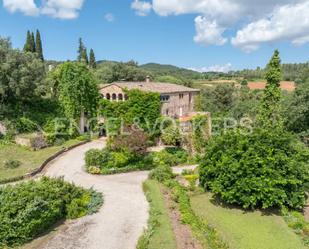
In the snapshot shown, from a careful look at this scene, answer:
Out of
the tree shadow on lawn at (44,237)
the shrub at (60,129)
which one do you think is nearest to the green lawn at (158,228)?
the tree shadow on lawn at (44,237)

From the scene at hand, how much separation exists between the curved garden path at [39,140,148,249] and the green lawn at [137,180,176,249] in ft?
1.96

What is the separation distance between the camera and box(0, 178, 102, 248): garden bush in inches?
569

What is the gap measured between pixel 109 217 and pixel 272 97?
72.6 ft

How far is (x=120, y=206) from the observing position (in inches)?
776

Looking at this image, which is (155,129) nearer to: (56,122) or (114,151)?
(114,151)

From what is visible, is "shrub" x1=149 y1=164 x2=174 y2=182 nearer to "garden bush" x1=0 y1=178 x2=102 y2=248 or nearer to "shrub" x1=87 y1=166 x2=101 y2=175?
"shrub" x1=87 y1=166 x2=101 y2=175

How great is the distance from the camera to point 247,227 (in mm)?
18109

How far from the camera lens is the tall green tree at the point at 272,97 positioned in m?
30.9

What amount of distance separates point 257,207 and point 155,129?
666 inches

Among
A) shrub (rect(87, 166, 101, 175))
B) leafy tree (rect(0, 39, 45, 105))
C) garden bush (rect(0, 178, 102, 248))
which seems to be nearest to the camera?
garden bush (rect(0, 178, 102, 248))

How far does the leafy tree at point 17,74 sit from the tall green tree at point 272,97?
27072mm

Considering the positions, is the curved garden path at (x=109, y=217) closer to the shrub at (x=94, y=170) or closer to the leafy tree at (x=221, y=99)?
the shrub at (x=94, y=170)

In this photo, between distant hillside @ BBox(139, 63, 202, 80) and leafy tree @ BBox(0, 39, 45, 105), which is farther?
distant hillside @ BBox(139, 63, 202, 80)

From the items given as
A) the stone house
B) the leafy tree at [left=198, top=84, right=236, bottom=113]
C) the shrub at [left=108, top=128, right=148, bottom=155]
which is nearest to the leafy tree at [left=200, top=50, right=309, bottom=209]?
the shrub at [left=108, top=128, right=148, bottom=155]
